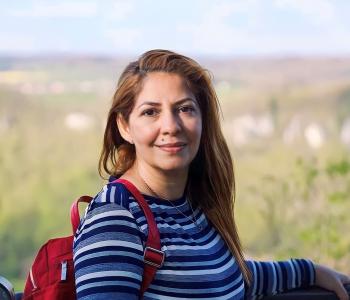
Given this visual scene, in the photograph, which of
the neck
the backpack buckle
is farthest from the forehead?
the backpack buckle

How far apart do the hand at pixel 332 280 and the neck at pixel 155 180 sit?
15.4 inches

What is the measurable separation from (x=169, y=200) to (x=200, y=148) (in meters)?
0.16

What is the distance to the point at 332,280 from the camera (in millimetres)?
1827

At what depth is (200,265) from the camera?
155cm

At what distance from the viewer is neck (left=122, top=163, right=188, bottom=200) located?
1.60 metres

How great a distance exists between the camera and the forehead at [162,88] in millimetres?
1567

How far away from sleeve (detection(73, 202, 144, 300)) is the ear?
210 mm

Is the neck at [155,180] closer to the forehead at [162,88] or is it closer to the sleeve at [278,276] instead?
the forehead at [162,88]

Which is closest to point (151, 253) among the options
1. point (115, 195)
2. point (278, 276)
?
point (115, 195)

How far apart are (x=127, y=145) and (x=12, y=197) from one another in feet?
6.64

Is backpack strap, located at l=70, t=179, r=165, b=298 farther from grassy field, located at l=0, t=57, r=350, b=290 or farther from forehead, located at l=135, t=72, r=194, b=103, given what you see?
grassy field, located at l=0, t=57, r=350, b=290

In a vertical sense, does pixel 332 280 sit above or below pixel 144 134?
below

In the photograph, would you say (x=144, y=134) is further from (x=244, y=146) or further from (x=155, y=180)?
(x=244, y=146)

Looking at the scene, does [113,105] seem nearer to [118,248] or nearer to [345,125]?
[118,248]
